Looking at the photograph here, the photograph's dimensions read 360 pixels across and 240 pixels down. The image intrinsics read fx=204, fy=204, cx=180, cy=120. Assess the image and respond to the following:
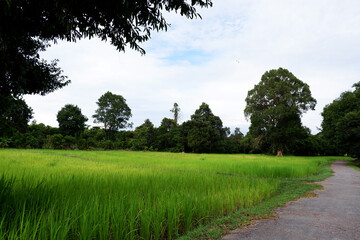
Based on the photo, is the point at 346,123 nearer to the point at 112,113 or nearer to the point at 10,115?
the point at 10,115

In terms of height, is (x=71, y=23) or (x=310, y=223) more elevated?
(x=71, y=23)

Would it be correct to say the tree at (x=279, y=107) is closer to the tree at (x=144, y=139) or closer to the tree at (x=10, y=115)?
the tree at (x=144, y=139)

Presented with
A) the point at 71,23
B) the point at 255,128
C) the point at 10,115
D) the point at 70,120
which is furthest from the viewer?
the point at 70,120

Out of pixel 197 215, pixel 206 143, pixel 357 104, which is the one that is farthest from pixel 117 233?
pixel 206 143

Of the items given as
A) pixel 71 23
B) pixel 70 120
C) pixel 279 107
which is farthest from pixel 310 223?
pixel 70 120

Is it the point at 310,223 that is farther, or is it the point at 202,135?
the point at 202,135

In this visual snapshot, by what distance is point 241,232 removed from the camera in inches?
116

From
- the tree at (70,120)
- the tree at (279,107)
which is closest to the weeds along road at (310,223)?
the tree at (279,107)

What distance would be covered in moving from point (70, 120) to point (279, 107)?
42.6 m

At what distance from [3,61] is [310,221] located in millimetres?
5300

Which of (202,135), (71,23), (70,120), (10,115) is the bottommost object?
(10,115)

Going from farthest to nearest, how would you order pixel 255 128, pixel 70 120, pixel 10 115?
pixel 70 120 < pixel 255 128 < pixel 10 115

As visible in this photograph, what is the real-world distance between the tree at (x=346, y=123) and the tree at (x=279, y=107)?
141 inches

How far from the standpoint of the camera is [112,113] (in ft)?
175
